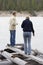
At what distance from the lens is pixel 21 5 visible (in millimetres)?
77375

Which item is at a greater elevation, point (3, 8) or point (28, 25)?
point (3, 8)

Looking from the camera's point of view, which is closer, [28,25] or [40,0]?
[28,25]

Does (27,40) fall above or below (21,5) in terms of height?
below

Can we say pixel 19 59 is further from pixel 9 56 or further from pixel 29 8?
pixel 29 8

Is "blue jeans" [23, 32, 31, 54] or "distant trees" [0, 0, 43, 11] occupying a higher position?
"distant trees" [0, 0, 43, 11]

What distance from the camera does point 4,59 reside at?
35.5 feet

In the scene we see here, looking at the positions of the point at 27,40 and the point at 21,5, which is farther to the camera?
the point at 21,5

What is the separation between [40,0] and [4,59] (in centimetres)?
7064

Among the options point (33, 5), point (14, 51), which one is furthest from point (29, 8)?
point (14, 51)

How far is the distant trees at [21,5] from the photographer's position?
74.4m

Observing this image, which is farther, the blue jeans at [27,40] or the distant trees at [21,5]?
the distant trees at [21,5]

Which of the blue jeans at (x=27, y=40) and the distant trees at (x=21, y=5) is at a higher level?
the distant trees at (x=21, y=5)

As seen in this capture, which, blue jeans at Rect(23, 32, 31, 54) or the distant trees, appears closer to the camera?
blue jeans at Rect(23, 32, 31, 54)

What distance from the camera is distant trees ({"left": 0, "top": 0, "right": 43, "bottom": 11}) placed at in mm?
74375
